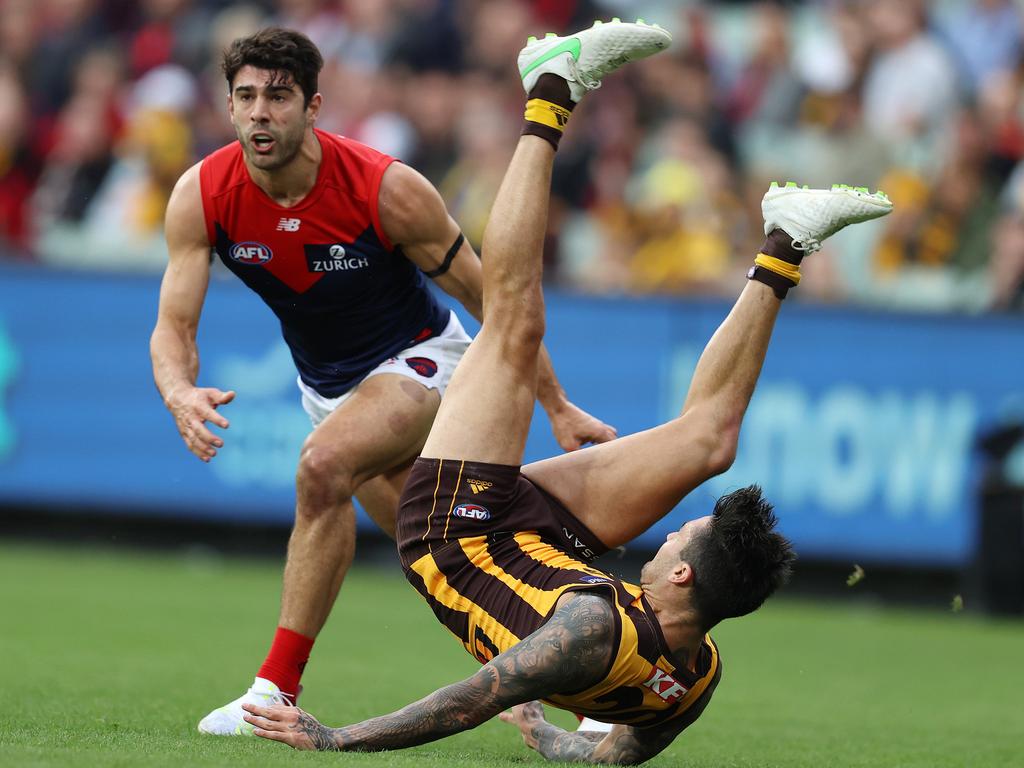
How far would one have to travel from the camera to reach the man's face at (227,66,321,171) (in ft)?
22.0

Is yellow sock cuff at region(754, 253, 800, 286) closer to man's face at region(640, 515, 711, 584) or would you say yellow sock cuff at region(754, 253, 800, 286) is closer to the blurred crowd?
man's face at region(640, 515, 711, 584)

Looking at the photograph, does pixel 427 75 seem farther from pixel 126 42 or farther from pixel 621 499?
pixel 621 499

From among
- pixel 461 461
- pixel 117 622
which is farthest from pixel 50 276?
pixel 461 461

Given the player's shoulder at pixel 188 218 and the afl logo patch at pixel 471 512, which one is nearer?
the afl logo patch at pixel 471 512

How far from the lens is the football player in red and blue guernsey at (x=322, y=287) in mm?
6742

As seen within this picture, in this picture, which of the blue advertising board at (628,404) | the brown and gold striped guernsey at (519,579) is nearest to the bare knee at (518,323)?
the brown and gold striped guernsey at (519,579)

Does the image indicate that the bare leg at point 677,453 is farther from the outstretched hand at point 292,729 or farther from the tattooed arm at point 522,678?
the outstretched hand at point 292,729

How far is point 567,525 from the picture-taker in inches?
248

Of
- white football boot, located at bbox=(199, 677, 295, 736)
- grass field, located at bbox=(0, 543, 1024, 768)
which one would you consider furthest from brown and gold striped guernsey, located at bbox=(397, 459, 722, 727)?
white football boot, located at bbox=(199, 677, 295, 736)

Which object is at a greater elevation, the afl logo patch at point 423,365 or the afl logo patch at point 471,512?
the afl logo patch at point 423,365

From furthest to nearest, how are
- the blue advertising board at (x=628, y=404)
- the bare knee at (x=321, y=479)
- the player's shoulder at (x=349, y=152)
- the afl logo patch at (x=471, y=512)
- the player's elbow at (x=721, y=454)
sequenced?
the blue advertising board at (x=628, y=404)
the player's shoulder at (x=349, y=152)
the bare knee at (x=321, y=479)
the player's elbow at (x=721, y=454)
the afl logo patch at (x=471, y=512)

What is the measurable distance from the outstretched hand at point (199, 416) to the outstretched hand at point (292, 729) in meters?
0.97

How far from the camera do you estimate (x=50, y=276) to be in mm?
13703

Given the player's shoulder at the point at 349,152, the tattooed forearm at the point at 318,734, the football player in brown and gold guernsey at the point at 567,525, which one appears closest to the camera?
the football player in brown and gold guernsey at the point at 567,525
